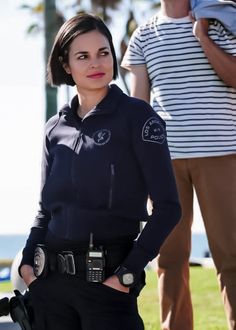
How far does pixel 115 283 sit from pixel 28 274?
0.47 metres

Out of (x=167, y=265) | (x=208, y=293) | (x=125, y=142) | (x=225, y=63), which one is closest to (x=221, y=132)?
(x=225, y=63)

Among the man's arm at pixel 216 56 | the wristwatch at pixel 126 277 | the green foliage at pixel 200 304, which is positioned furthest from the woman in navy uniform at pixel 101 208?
the green foliage at pixel 200 304

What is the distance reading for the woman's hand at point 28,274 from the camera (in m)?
4.00

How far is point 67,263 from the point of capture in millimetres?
3836

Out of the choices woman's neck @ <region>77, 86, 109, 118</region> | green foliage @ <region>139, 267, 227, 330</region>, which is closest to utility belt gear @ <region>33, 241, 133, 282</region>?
woman's neck @ <region>77, 86, 109, 118</region>

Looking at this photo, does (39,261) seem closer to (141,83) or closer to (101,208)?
(101,208)

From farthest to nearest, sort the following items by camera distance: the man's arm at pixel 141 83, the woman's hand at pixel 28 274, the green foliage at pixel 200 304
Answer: the green foliage at pixel 200 304 → the man's arm at pixel 141 83 → the woman's hand at pixel 28 274

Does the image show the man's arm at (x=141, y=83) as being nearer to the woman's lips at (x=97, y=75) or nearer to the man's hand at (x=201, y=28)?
the man's hand at (x=201, y=28)

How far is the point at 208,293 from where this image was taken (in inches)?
340

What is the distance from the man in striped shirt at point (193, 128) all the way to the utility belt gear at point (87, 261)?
1.25 metres

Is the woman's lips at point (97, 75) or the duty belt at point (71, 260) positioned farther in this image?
the woman's lips at point (97, 75)

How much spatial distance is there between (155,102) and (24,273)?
1.55 metres

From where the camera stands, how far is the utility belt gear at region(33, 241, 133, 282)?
12.4ft

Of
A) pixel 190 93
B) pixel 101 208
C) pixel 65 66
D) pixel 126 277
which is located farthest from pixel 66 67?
pixel 190 93
